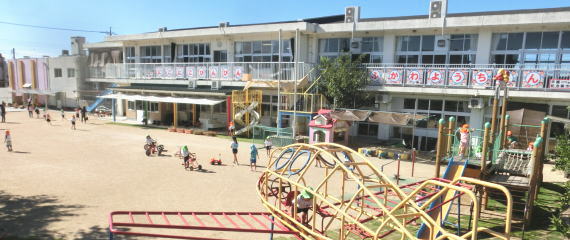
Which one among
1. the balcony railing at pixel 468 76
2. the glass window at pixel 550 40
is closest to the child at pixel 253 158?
the balcony railing at pixel 468 76

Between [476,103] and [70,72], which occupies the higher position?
[70,72]

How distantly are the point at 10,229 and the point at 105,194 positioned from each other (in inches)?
120

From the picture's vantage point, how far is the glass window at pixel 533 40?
18.2 metres

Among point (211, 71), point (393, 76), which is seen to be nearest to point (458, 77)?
point (393, 76)

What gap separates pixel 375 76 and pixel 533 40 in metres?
8.06

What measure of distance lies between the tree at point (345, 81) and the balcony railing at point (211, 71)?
6.93 ft

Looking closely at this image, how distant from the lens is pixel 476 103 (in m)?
18.6

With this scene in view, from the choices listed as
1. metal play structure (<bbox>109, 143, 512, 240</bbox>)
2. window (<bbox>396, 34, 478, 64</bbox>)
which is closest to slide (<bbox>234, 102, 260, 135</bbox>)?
window (<bbox>396, 34, 478, 64</bbox>)

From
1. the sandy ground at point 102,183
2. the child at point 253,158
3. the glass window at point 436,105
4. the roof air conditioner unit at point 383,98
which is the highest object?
the roof air conditioner unit at point 383,98

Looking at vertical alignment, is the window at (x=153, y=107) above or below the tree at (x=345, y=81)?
below

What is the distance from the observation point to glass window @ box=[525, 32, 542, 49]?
18.2 meters

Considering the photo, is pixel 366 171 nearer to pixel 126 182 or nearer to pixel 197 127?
pixel 126 182

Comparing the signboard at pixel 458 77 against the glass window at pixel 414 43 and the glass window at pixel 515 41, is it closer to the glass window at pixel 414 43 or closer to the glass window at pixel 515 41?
the glass window at pixel 515 41

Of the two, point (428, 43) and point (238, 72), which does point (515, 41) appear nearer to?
point (428, 43)
